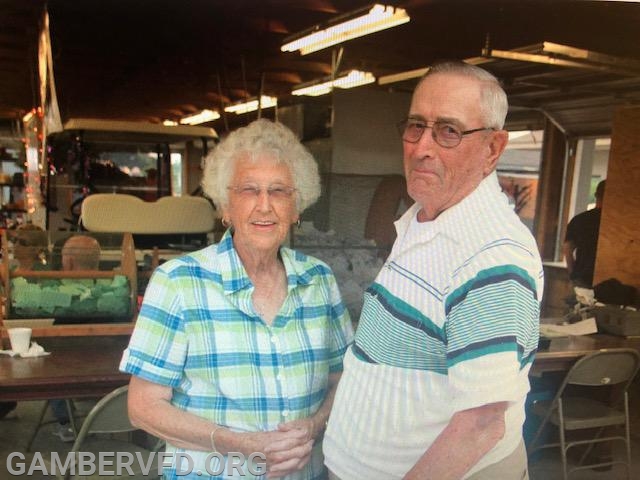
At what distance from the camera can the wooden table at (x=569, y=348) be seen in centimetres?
299

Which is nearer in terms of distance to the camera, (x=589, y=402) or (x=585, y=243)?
(x=589, y=402)

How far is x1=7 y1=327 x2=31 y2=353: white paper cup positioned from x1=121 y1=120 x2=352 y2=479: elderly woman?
144 centimetres

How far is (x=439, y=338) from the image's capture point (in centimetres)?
102

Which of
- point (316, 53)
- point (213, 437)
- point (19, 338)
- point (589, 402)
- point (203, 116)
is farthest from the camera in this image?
point (203, 116)

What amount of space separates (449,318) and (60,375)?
191 cm

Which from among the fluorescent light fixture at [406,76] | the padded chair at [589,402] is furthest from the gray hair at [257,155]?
the fluorescent light fixture at [406,76]

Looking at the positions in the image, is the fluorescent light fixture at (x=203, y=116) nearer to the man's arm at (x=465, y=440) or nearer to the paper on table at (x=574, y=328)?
the paper on table at (x=574, y=328)

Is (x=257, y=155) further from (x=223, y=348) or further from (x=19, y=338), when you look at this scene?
(x=19, y=338)

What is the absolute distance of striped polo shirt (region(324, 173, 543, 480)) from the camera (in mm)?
938

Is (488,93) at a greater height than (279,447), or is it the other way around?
(488,93)

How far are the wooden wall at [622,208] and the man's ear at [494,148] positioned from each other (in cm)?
383

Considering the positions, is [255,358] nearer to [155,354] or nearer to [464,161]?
[155,354]

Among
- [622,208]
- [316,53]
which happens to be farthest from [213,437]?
[316,53]

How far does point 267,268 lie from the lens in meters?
1.54
